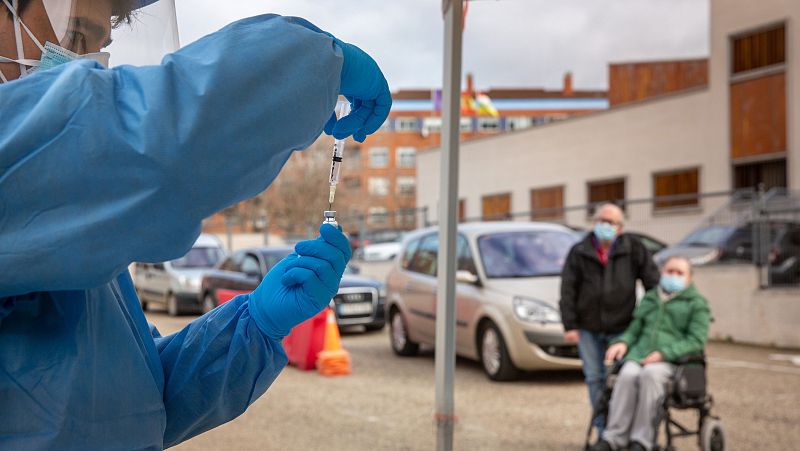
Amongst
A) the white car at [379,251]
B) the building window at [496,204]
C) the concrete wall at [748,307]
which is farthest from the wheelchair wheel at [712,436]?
the building window at [496,204]

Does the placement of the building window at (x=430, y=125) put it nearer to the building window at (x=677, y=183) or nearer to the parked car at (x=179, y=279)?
the building window at (x=677, y=183)

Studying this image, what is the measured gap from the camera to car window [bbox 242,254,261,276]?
14938 millimetres

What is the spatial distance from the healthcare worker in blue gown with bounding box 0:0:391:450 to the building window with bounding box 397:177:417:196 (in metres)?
66.3

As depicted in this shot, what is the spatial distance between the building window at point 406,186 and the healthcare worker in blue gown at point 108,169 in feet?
217

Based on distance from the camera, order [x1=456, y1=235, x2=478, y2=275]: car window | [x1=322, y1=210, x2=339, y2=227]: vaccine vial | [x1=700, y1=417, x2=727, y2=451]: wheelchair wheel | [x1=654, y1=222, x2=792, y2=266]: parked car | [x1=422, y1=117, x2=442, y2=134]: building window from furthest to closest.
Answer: [x1=422, y1=117, x2=442, y2=134]: building window, [x1=654, y1=222, x2=792, y2=266]: parked car, [x1=456, y1=235, x2=478, y2=275]: car window, [x1=700, y1=417, x2=727, y2=451]: wheelchair wheel, [x1=322, y1=210, x2=339, y2=227]: vaccine vial

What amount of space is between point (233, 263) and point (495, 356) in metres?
7.60

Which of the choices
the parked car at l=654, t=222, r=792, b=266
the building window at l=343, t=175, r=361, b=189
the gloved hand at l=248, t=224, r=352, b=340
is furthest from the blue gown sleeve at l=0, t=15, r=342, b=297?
the building window at l=343, t=175, r=361, b=189

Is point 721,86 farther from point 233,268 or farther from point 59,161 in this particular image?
point 59,161

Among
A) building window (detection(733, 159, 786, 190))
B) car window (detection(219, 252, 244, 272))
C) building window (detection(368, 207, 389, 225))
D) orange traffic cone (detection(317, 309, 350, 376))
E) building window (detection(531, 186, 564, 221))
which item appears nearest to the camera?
orange traffic cone (detection(317, 309, 350, 376))

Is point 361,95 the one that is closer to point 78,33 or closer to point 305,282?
point 305,282

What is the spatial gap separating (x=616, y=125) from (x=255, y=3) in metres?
25.2

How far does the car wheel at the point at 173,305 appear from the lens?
18250 mm

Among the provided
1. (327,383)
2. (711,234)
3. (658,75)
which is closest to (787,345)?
(711,234)

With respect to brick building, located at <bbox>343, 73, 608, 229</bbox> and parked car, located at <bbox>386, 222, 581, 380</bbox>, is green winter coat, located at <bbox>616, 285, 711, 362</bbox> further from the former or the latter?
brick building, located at <bbox>343, 73, 608, 229</bbox>
